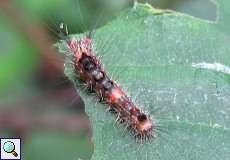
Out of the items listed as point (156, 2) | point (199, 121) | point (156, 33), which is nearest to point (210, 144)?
point (199, 121)

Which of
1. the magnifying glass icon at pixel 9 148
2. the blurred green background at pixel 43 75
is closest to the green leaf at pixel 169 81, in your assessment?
the magnifying glass icon at pixel 9 148

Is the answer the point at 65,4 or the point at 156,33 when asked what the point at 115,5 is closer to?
the point at 65,4

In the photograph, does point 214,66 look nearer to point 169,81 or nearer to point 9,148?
point 169,81

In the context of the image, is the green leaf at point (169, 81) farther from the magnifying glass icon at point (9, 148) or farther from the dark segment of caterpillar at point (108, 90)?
the magnifying glass icon at point (9, 148)

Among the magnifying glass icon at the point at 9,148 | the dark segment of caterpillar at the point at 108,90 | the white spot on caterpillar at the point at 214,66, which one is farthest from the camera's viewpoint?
the magnifying glass icon at the point at 9,148

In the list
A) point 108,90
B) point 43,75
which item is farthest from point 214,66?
point 43,75

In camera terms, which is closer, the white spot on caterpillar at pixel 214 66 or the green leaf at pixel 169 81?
the green leaf at pixel 169 81
